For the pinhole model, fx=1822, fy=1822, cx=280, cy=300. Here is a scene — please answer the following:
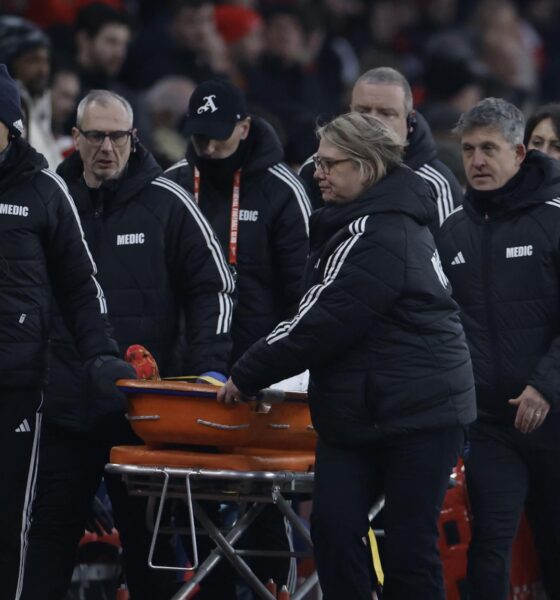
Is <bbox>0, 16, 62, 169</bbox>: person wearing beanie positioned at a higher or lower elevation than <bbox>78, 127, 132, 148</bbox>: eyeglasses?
higher

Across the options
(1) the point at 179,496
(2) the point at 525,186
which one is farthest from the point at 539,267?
(1) the point at 179,496

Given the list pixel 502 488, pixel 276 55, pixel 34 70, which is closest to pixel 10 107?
pixel 502 488

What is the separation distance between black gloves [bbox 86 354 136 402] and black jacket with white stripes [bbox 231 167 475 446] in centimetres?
51

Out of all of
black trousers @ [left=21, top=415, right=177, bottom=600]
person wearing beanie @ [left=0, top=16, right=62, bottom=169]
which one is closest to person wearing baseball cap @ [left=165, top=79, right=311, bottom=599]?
black trousers @ [left=21, top=415, right=177, bottom=600]

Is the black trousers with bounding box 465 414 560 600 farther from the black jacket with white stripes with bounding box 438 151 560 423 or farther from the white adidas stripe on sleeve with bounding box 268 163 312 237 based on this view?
the white adidas stripe on sleeve with bounding box 268 163 312 237

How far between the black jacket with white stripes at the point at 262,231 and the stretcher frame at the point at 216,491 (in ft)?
4.12

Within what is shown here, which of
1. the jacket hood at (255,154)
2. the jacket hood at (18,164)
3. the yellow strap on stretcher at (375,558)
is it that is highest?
the jacket hood at (18,164)

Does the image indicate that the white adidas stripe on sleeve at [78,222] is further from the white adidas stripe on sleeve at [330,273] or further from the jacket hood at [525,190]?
the jacket hood at [525,190]

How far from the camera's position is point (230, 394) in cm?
639

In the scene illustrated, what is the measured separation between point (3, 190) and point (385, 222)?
1409 millimetres

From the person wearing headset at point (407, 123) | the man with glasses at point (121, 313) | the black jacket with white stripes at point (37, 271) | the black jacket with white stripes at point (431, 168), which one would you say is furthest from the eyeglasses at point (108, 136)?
the black jacket with white stripes at point (431, 168)

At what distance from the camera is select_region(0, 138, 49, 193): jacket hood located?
6.64 m

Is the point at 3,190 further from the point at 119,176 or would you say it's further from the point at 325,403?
the point at 325,403

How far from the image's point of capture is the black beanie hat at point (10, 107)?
6.61 meters
